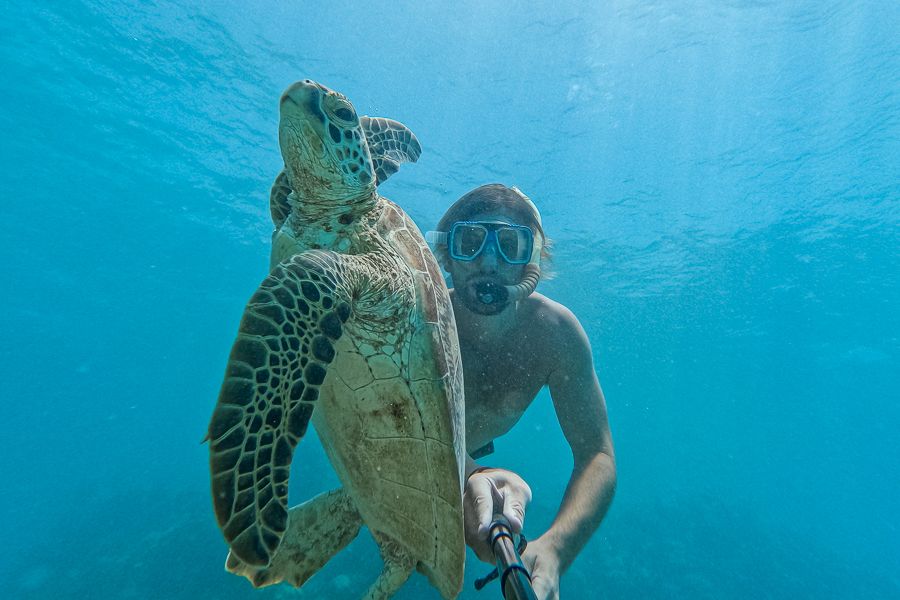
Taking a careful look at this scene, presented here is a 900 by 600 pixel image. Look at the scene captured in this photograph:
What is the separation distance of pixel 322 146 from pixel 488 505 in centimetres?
221

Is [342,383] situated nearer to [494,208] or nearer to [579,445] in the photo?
[579,445]

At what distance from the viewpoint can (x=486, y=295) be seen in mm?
3586

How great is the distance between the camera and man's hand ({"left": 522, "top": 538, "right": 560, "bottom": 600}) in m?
2.38

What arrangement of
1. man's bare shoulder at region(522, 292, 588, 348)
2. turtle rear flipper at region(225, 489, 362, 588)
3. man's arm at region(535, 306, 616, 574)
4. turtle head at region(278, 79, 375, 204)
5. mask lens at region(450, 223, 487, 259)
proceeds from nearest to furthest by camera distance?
turtle head at region(278, 79, 375, 204), turtle rear flipper at region(225, 489, 362, 588), man's arm at region(535, 306, 616, 574), man's bare shoulder at region(522, 292, 588, 348), mask lens at region(450, 223, 487, 259)

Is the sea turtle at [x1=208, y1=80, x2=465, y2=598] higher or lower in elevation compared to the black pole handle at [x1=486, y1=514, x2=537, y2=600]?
higher

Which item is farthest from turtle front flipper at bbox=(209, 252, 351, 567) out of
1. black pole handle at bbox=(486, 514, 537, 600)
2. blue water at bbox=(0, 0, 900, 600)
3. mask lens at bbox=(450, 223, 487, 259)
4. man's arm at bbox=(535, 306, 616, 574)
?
blue water at bbox=(0, 0, 900, 600)

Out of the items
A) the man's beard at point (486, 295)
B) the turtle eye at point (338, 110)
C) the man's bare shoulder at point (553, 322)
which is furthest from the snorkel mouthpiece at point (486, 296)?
the turtle eye at point (338, 110)

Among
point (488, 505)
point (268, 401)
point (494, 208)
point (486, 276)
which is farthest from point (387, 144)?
point (488, 505)

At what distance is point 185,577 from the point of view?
10625mm

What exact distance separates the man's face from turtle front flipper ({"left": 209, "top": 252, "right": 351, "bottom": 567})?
1981 mm

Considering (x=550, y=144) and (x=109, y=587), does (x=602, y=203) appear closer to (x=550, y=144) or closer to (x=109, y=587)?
(x=550, y=144)

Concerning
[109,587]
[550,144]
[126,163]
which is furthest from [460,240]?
[126,163]

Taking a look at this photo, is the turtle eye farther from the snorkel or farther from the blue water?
the blue water

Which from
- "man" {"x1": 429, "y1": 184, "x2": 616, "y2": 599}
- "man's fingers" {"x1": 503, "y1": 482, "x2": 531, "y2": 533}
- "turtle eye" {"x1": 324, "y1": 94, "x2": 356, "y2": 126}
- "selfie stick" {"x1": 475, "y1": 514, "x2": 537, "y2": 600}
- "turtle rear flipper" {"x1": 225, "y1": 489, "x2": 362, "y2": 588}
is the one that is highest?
"turtle eye" {"x1": 324, "y1": 94, "x2": 356, "y2": 126}
